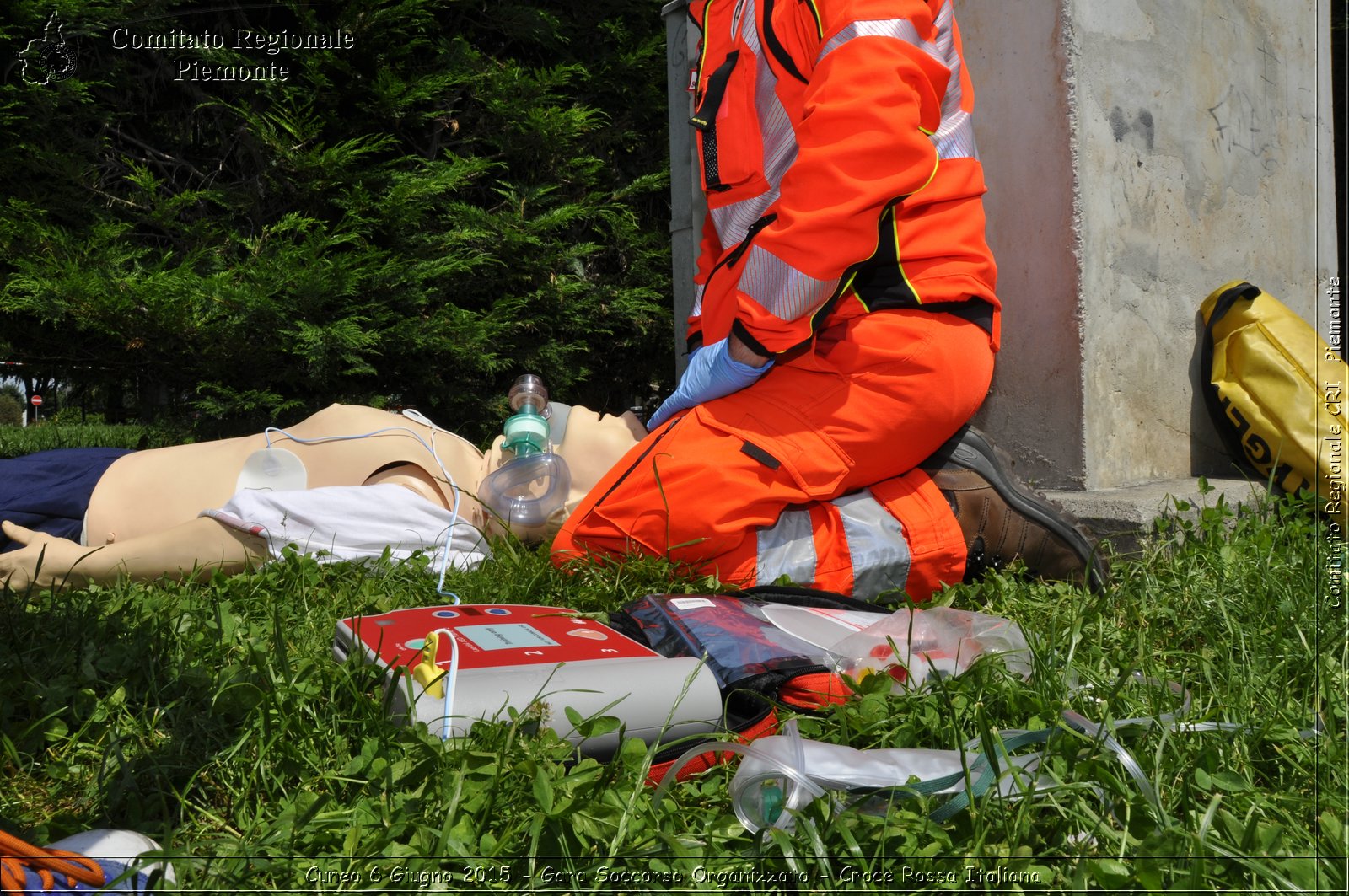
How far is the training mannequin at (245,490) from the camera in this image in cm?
270

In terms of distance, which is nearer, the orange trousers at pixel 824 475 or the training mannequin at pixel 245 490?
the orange trousers at pixel 824 475

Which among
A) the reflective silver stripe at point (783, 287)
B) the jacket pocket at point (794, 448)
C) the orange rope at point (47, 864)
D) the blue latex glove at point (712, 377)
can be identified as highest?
the reflective silver stripe at point (783, 287)

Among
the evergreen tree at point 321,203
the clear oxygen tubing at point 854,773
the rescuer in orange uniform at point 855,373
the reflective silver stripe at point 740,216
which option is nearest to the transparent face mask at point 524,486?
the rescuer in orange uniform at point 855,373

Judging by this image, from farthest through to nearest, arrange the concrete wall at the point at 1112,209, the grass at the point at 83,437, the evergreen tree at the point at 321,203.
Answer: the grass at the point at 83,437, the evergreen tree at the point at 321,203, the concrete wall at the point at 1112,209

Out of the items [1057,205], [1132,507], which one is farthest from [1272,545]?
[1057,205]

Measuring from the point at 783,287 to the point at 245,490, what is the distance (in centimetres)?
178

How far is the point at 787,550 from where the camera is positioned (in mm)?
2572

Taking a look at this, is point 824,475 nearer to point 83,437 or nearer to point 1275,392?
point 1275,392

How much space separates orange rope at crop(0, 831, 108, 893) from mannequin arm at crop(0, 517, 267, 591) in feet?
5.03

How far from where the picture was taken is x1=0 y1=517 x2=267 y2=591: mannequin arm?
261 cm

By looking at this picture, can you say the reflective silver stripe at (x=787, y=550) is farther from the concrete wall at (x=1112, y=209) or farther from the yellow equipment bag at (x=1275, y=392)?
the yellow equipment bag at (x=1275, y=392)

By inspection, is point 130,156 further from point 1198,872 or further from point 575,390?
point 1198,872

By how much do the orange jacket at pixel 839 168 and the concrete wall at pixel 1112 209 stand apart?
1.62 ft

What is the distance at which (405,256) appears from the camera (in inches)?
179
